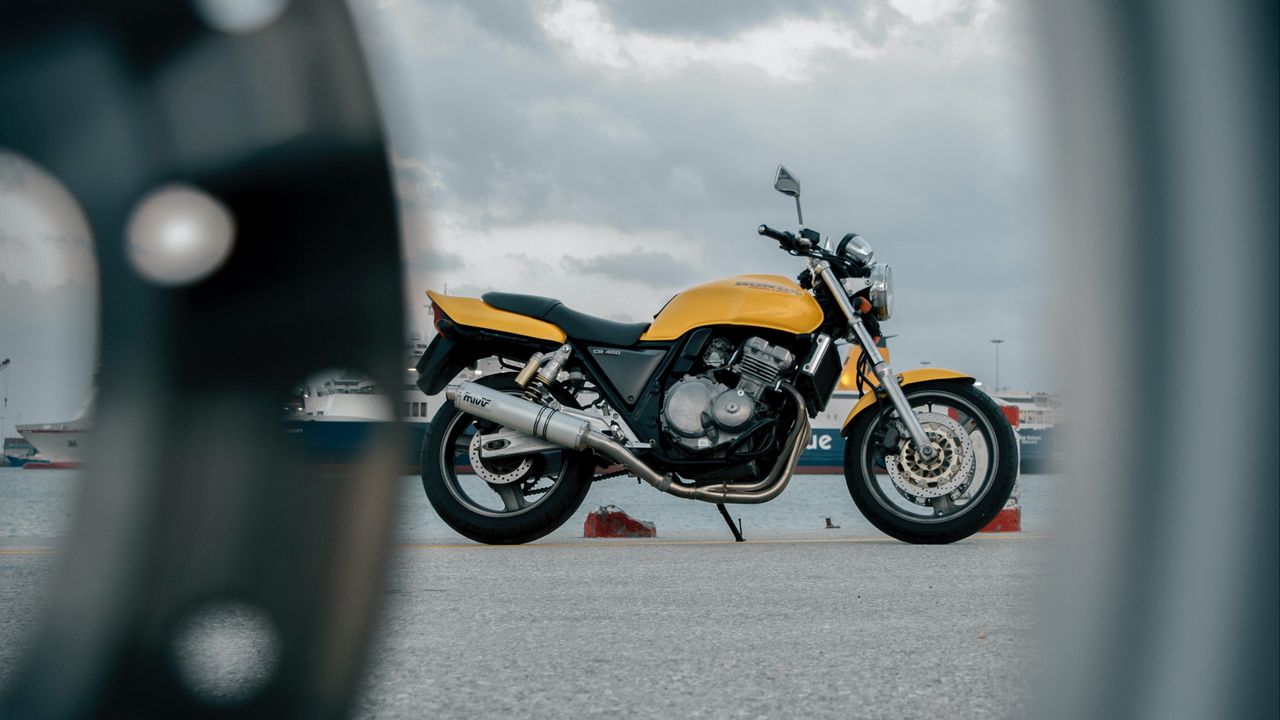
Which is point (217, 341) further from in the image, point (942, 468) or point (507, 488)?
point (942, 468)

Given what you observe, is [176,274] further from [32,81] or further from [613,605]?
[613,605]

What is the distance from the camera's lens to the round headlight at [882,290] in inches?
164

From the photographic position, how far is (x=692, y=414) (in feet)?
12.5

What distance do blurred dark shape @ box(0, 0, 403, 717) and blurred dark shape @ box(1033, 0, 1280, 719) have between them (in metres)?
0.57

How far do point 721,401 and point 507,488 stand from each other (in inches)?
31.6

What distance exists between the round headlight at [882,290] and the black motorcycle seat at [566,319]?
902mm

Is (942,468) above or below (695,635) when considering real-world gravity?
above

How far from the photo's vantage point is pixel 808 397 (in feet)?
13.2

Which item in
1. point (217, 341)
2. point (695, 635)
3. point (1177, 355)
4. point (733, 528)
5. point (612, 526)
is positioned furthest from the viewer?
point (612, 526)

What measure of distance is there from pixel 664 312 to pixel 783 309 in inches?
17.9

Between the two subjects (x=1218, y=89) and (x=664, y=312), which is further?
(x=664, y=312)

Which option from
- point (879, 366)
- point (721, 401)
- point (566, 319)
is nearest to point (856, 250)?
point (879, 366)

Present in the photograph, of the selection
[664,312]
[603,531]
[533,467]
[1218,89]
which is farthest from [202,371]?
[603,531]

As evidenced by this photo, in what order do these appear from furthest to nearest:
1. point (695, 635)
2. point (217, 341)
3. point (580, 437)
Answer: point (580, 437) < point (695, 635) < point (217, 341)
